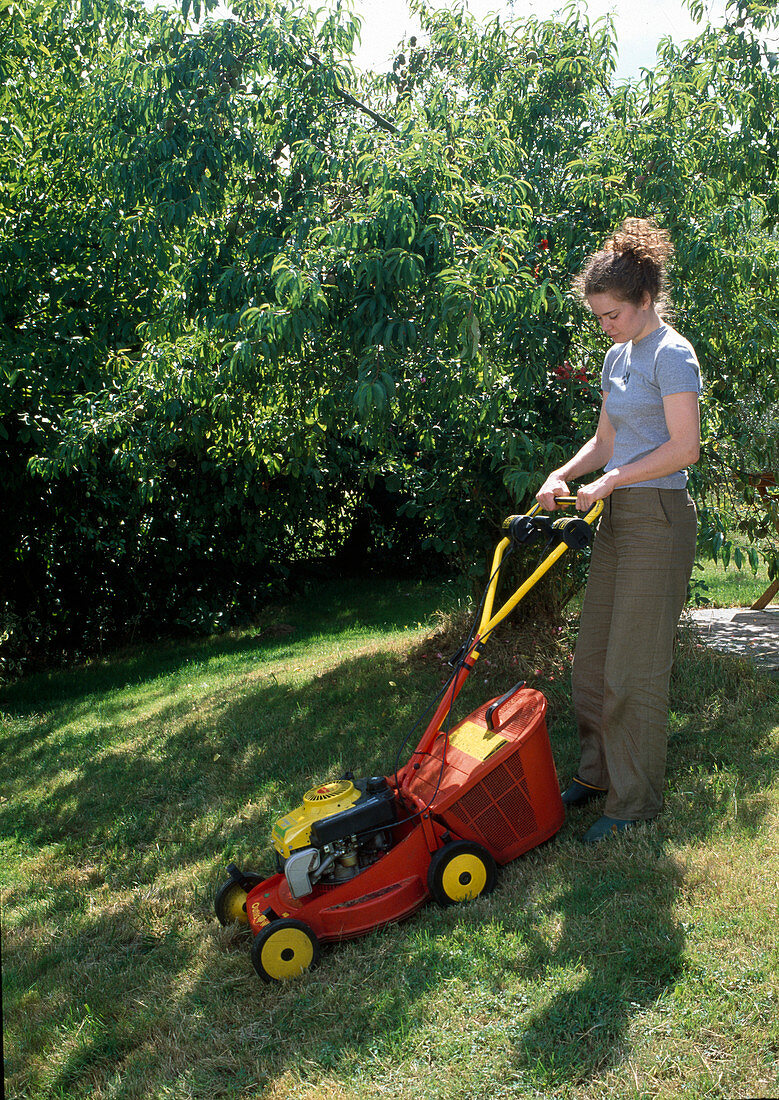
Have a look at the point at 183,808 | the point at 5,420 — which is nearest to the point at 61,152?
the point at 5,420

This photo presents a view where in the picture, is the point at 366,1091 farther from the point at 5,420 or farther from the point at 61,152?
the point at 5,420

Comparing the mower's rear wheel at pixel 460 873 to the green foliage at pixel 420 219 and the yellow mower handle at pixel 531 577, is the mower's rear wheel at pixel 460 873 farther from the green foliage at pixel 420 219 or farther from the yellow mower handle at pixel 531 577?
the green foliage at pixel 420 219

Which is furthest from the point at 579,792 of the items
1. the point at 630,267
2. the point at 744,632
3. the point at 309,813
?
the point at 744,632

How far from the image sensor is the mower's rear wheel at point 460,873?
293cm

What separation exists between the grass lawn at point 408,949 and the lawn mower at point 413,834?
9 centimetres

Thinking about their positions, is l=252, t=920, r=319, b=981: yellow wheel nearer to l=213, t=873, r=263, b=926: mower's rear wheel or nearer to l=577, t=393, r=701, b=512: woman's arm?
l=213, t=873, r=263, b=926: mower's rear wheel

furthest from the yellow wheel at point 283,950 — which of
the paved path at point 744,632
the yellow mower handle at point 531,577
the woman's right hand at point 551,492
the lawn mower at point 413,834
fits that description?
the paved path at point 744,632

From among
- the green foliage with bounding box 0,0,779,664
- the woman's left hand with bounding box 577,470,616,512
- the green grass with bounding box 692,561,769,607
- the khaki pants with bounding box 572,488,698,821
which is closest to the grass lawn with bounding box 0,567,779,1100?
the khaki pants with bounding box 572,488,698,821

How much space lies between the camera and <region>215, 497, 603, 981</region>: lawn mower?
2869 millimetres

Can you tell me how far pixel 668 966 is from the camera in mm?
2494

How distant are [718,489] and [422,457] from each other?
5.97 ft

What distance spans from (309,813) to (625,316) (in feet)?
6.29

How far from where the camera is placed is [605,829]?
3.23 metres

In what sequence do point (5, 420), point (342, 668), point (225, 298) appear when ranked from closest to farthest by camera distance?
point (225, 298)
point (342, 668)
point (5, 420)
